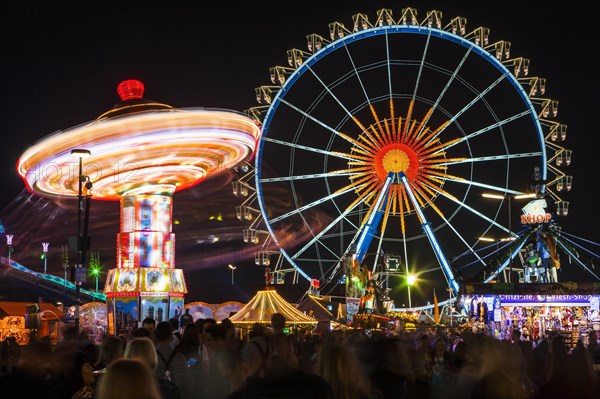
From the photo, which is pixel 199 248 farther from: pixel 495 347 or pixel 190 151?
pixel 495 347

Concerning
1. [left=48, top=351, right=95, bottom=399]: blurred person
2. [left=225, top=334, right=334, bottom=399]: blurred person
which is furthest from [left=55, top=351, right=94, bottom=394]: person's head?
[left=225, top=334, right=334, bottom=399]: blurred person

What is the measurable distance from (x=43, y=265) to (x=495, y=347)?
209ft

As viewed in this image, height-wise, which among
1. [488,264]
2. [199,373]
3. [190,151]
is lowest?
[199,373]

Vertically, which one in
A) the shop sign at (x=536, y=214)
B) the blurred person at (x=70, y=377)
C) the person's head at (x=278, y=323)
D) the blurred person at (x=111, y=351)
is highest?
the shop sign at (x=536, y=214)

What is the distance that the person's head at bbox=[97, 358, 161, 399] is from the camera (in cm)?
354

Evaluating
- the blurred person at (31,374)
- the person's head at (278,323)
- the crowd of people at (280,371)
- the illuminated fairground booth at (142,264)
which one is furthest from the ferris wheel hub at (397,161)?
the blurred person at (31,374)

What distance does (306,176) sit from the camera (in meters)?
34.2

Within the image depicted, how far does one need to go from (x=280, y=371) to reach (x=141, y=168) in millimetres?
22725

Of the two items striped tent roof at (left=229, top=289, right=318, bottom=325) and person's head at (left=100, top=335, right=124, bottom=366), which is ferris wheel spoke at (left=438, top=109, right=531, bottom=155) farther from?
person's head at (left=100, top=335, right=124, bottom=366)

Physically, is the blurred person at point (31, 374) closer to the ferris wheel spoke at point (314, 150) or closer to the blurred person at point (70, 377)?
the blurred person at point (70, 377)

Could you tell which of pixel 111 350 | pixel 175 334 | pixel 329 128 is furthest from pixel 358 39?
pixel 111 350

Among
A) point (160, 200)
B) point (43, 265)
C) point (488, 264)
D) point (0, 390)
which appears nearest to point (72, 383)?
point (0, 390)

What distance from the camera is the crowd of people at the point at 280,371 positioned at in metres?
4.53

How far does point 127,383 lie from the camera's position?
3.56 metres
